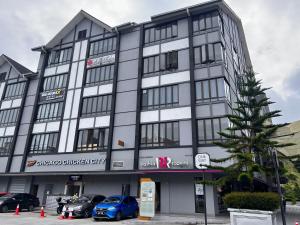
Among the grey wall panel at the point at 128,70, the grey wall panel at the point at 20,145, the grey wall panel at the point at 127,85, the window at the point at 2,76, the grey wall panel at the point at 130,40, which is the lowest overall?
the grey wall panel at the point at 20,145

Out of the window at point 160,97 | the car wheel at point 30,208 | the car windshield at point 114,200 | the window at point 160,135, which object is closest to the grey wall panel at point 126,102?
the window at point 160,97

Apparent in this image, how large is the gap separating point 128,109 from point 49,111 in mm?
11222

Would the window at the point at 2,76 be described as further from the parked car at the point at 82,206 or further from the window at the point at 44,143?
the parked car at the point at 82,206

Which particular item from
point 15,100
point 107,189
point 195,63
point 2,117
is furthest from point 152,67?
point 2,117

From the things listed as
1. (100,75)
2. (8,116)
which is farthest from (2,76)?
(100,75)

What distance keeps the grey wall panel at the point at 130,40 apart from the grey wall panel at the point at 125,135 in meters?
9.91

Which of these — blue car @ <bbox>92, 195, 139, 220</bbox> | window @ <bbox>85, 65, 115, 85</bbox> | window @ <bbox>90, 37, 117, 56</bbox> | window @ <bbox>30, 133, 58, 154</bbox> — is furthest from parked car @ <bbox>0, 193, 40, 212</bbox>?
window @ <bbox>90, 37, 117, 56</bbox>

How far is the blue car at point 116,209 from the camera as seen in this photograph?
1644 centimetres

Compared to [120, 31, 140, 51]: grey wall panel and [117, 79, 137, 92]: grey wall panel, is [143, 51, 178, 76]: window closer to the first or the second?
[117, 79, 137, 92]: grey wall panel

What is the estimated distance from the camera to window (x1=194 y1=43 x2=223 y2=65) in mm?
23438

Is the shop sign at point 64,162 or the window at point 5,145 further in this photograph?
the window at point 5,145

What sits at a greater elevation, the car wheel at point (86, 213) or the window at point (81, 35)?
the window at point (81, 35)

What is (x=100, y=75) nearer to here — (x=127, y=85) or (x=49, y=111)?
(x=127, y=85)

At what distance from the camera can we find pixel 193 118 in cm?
2191
